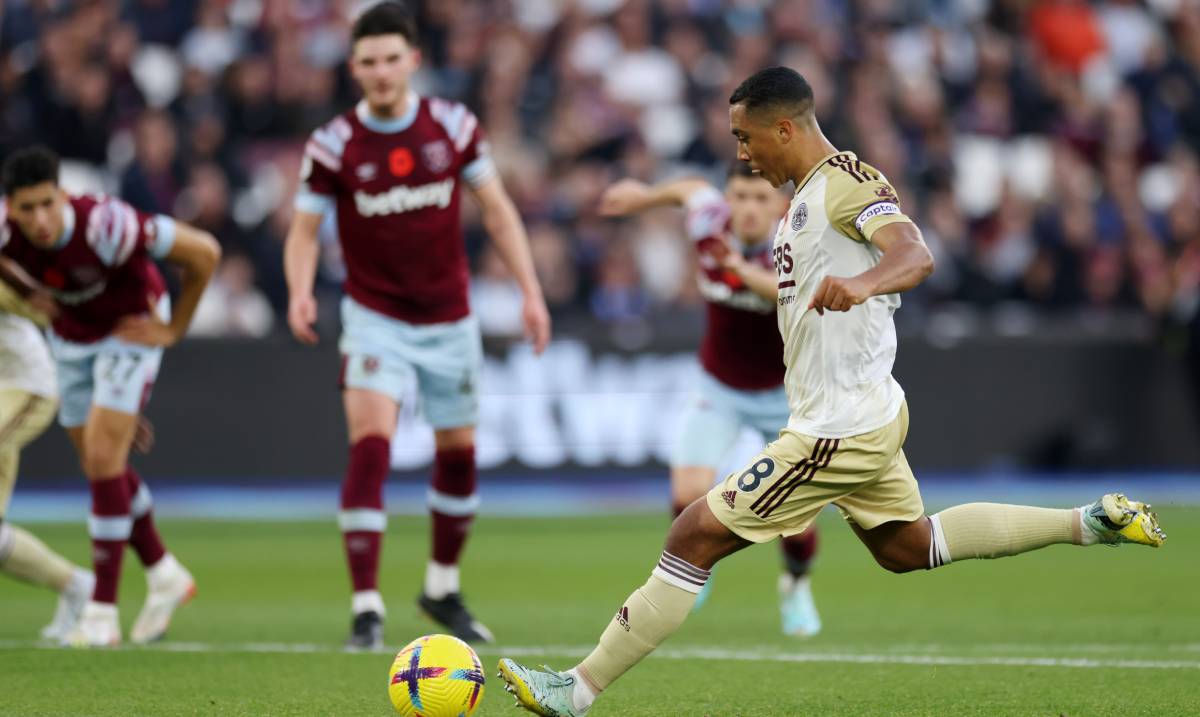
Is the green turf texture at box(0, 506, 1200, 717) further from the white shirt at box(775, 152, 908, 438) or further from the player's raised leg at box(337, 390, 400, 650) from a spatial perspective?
the white shirt at box(775, 152, 908, 438)

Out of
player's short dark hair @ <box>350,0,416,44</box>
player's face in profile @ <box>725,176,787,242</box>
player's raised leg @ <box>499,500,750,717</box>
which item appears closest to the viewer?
player's raised leg @ <box>499,500,750,717</box>

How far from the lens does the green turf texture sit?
6.22m

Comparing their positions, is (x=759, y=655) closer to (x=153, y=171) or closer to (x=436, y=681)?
(x=436, y=681)

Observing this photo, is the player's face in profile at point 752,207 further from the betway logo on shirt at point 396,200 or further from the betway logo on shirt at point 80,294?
the betway logo on shirt at point 80,294

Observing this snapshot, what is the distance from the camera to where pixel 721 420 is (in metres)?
8.82

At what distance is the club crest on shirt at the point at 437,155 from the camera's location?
8211 mm

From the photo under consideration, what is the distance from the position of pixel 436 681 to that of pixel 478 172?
11.4ft

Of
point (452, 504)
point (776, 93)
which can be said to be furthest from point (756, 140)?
point (452, 504)

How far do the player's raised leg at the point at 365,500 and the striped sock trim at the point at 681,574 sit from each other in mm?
2515

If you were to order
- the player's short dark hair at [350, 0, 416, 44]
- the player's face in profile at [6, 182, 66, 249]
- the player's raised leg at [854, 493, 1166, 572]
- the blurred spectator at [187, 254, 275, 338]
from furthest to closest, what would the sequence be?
the blurred spectator at [187, 254, 275, 338] < the player's short dark hair at [350, 0, 416, 44] < the player's face in profile at [6, 182, 66, 249] < the player's raised leg at [854, 493, 1166, 572]

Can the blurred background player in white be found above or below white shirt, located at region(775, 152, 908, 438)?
below

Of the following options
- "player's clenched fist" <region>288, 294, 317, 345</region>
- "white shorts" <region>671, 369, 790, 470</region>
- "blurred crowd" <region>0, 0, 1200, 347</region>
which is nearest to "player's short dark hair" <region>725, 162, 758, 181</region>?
"white shorts" <region>671, 369, 790, 470</region>

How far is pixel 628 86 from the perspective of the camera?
18438 mm

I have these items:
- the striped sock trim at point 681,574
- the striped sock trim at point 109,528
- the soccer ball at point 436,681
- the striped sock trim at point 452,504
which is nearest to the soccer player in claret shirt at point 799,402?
Result: the striped sock trim at point 681,574
